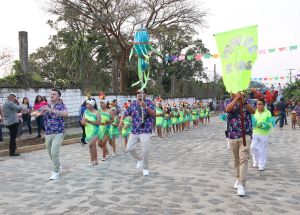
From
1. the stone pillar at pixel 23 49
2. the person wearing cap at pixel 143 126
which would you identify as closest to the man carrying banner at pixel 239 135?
the person wearing cap at pixel 143 126

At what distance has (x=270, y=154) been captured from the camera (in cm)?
937

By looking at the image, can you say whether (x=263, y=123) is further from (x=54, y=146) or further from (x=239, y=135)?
(x=54, y=146)

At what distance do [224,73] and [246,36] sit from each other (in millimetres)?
718

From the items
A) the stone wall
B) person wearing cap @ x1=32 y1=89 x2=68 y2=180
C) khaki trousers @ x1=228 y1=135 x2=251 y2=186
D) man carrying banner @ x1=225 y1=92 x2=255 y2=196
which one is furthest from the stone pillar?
khaki trousers @ x1=228 y1=135 x2=251 y2=186

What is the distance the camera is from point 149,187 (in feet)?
18.5

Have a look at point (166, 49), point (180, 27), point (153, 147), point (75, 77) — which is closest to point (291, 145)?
point (153, 147)

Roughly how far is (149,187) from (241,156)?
1816mm

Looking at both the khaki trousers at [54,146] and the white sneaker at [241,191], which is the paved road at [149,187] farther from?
the khaki trousers at [54,146]

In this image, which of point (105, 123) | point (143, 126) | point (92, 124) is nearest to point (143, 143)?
point (143, 126)

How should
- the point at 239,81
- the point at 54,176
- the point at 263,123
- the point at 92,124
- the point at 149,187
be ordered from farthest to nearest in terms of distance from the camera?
1. the point at 92,124
2. the point at 263,123
3. the point at 54,176
4. the point at 149,187
5. the point at 239,81

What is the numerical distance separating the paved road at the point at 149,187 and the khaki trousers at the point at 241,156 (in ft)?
1.11

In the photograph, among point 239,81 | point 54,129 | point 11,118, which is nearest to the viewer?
point 239,81

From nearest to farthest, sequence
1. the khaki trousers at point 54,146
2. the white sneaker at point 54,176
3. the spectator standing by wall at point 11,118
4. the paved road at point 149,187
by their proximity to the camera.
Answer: the paved road at point 149,187 < the white sneaker at point 54,176 < the khaki trousers at point 54,146 < the spectator standing by wall at point 11,118

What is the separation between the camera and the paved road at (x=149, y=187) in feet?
14.9
